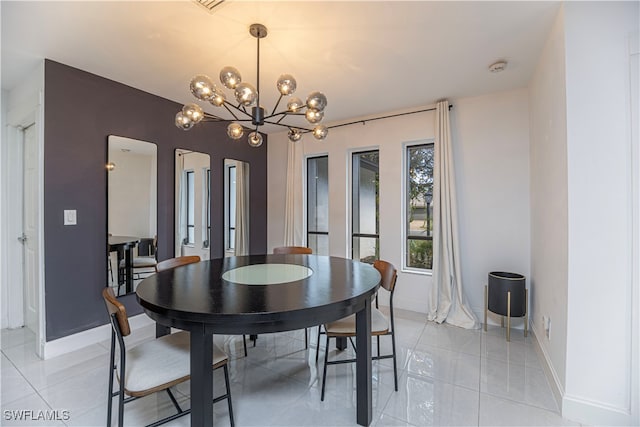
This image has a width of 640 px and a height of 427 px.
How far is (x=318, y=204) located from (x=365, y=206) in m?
0.84

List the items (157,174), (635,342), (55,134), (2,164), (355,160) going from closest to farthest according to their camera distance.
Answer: (635,342)
(55,134)
(2,164)
(157,174)
(355,160)

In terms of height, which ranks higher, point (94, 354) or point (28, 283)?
point (28, 283)

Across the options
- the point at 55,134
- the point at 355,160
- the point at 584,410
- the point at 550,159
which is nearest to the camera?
the point at 584,410

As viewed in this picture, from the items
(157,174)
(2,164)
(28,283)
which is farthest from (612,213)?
(2,164)

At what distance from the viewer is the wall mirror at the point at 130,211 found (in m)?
2.89

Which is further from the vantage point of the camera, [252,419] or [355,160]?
[355,160]

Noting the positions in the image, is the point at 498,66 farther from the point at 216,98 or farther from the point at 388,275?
the point at 216,98

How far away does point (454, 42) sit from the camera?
225 cm

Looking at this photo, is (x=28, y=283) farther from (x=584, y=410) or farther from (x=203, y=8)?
(x=584, y=410)

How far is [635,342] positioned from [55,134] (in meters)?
4.38

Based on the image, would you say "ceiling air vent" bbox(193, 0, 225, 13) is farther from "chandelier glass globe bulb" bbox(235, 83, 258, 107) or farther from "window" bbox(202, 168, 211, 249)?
"window" bbox(202, 168, 211, 249)

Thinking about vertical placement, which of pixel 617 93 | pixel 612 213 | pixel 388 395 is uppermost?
pixel 617 93

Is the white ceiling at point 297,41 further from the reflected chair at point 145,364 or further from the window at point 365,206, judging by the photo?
the reflected chair at point 145,364

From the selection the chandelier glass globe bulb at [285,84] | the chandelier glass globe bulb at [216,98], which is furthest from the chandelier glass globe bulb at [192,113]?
the chandelier glass globe bulb at [285,84]
